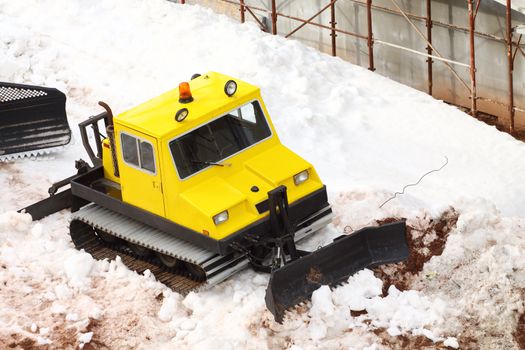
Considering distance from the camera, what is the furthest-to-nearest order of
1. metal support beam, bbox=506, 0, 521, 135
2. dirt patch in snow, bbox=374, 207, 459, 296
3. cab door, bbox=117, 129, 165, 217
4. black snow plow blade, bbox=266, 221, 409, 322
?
metal support beam, bbox=506, 0, 521, 135
cab door, bbox=117, 129, 165, 217
dirt patch in snow, bbox=374, 207, 459, 296
black snow plow blade, bbox=266, 221, 409, 322

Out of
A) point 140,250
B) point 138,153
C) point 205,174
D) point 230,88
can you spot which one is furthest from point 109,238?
point 230,88

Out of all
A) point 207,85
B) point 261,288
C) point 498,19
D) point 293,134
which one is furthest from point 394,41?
point 261,288

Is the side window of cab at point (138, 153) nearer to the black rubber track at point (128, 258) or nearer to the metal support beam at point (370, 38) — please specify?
the black rubber track at point (128, 258)

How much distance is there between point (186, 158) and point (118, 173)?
1370mm

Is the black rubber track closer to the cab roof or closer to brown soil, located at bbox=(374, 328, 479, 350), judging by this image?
the cab roof

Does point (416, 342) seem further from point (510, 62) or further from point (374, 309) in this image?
point (510, 62)

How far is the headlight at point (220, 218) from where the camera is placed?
11945mm

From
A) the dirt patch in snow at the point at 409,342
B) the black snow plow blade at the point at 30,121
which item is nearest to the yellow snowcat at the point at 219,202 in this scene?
the dirt patch in snow at the point at 409,342

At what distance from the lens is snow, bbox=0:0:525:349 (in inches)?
459

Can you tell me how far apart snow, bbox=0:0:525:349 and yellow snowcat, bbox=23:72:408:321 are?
0.89 feet

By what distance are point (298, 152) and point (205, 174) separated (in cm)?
335

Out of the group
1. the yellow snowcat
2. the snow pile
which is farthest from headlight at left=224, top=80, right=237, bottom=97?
the snow pile

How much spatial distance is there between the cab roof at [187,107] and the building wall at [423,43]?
6.35 m

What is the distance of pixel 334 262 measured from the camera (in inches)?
476
